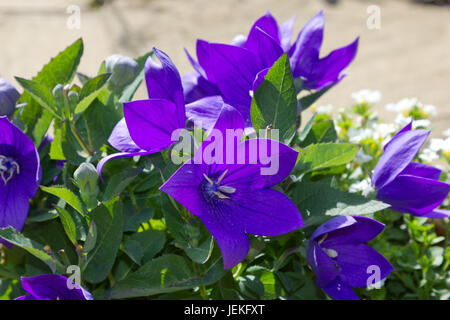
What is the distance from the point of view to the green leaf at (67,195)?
1.92 feet

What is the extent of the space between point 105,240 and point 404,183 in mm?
345

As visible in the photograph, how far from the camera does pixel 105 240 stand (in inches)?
24.8

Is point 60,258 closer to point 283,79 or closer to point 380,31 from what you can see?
point 283,79

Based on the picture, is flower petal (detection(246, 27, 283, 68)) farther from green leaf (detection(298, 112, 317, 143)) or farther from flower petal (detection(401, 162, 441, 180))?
flower petal (detection(401, 162, 441, 180))

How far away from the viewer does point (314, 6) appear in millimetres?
2582

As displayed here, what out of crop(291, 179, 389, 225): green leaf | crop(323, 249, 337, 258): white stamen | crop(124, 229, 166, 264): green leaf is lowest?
crop(323, 249, 337, 258): white stamen

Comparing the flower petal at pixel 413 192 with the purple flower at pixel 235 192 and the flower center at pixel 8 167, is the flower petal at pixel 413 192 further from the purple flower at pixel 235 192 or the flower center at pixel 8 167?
the flower center at pixel 8 167

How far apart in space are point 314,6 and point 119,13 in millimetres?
879

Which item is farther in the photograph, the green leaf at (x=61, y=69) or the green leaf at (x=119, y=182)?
the green leaf at (x=61, y=69)

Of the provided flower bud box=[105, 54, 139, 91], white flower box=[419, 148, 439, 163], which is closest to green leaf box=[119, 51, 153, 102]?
flower bud box=[105, 54, 139, 91]

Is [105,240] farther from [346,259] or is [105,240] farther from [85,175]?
[346,259]

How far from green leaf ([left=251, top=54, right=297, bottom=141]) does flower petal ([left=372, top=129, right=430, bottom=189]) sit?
130 millimetres

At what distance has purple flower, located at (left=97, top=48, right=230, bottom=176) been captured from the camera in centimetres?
58

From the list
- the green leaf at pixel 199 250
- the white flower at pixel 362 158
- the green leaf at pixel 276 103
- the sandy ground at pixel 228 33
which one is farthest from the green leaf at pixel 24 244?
the sandy ground at pixel 228 33
